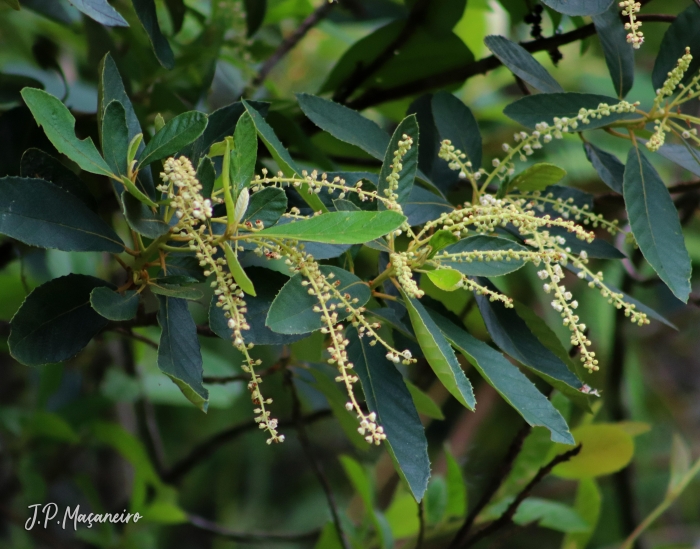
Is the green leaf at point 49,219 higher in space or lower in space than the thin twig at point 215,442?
higher

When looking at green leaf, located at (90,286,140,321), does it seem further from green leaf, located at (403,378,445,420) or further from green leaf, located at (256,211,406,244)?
green leaf, located at (403,378,445,420)

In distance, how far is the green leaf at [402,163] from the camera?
2.17 feet

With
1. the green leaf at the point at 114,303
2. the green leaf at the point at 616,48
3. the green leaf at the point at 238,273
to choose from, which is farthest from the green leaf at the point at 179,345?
the green leaf at the point at 616,48

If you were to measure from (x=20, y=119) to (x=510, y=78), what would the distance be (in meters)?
1.44

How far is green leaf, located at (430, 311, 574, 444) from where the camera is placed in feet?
2.08

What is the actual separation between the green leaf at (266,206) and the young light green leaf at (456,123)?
31 cm

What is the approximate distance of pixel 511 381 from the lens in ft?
2.16

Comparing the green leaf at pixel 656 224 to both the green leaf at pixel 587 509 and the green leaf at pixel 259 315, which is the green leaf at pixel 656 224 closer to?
the green leaf at pixel 259 315

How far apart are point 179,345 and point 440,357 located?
9.9 inches

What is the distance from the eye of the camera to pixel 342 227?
552 mm

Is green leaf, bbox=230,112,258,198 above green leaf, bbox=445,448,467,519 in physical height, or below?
above

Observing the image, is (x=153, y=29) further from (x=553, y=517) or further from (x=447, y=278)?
(x=553, y=517)

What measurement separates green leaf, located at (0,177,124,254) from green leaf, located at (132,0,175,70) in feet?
0.78

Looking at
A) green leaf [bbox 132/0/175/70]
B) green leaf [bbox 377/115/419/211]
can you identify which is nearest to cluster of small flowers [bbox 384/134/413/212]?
green leaf [bbox 377/115/419/211]
